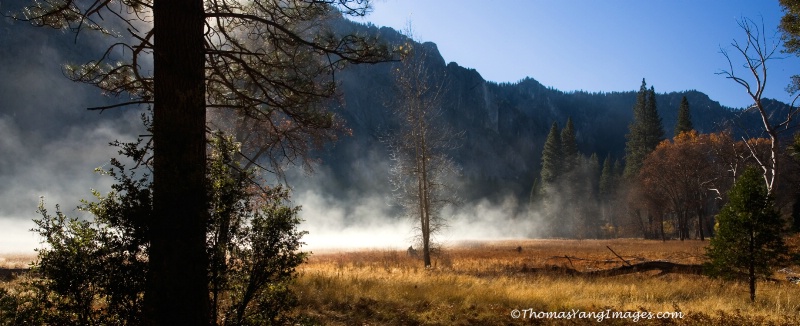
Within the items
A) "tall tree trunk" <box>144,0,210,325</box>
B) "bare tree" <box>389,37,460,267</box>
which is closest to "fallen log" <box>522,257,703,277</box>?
"bare tree" <box>389,37,460,267</box>

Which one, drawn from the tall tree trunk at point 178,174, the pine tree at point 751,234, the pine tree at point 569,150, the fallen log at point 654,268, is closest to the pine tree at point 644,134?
the pine tree at point 569,150

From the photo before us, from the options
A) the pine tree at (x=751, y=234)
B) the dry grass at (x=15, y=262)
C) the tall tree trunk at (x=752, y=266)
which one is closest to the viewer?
the tall tree trunk at (x=752, y=266)

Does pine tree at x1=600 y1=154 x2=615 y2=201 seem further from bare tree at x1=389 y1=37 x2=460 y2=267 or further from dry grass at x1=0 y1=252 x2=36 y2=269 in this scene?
dry grass at x1=0 y1=252 x2=36 y2=269

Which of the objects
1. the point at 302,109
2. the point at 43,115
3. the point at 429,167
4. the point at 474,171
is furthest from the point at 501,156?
the point at 302,109

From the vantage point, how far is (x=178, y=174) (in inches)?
152

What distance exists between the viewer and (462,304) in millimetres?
8141

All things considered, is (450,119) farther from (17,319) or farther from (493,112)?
(17,319)

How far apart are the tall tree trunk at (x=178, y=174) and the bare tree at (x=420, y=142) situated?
510 inches

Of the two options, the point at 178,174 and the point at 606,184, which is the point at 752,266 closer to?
the point at 178,174

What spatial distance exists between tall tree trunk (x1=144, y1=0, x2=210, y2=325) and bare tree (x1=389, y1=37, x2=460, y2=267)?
1295cm

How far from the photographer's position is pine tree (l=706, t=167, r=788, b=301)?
984 centimetres

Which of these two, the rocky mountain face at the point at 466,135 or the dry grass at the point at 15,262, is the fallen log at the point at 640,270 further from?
the rocky mountain face at the point at 466,135

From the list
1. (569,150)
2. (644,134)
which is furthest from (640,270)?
(569,150)

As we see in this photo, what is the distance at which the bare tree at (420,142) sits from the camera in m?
17.2
